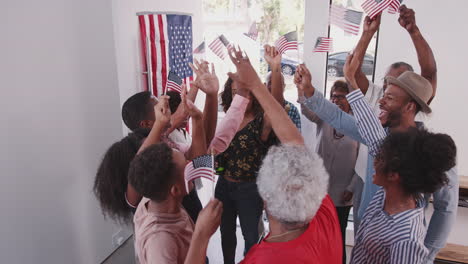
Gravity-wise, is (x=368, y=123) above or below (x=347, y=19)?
below

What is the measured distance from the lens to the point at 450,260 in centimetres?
278

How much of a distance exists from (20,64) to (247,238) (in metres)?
1.92

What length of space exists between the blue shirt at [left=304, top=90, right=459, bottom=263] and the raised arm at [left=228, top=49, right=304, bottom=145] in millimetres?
361

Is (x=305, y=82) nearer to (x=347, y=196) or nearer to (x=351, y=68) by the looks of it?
(x=351, y=68)

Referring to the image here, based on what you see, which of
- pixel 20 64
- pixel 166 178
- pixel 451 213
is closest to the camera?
pixel 166 178

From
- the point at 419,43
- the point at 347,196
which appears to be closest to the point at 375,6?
the point at 419,43

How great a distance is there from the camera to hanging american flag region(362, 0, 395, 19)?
1.80 m

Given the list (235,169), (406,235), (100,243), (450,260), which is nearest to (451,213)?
(406,235)

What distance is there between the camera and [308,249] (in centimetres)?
95


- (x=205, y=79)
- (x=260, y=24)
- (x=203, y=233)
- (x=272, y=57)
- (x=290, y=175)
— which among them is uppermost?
(x=260, y=24)

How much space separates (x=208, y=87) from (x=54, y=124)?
128 cm

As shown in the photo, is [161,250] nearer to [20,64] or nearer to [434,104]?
[20,64]

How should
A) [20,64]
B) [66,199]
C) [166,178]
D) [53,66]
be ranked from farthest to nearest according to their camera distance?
[66,199]
[53,66]
[20,64]
[166,178]

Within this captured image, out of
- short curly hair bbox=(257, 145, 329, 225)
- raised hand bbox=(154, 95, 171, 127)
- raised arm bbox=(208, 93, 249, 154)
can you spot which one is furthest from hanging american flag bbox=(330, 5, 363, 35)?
short curly hair bbox=(257, 145, 329, 225)
